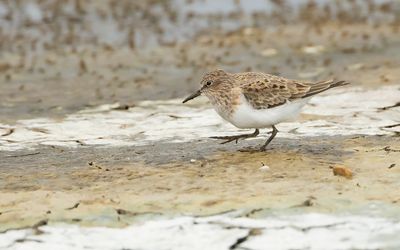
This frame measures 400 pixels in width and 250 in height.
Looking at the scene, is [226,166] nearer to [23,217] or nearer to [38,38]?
[23,217]

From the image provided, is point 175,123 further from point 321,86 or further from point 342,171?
point 342,171

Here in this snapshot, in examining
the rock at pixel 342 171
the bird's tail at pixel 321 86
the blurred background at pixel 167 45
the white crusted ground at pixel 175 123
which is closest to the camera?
the rock at pixel 342 171

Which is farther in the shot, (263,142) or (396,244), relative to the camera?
(263,142)

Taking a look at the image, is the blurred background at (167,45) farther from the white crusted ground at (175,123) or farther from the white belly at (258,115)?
the white belly at (258,115)

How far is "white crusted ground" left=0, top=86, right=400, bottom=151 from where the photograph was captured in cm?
927

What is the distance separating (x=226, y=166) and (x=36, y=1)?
11.9 meters

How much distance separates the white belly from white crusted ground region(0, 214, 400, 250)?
1.57m

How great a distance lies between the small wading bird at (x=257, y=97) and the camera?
7.85 meters

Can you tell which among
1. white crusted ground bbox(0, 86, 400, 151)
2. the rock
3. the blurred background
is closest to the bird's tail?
the rock

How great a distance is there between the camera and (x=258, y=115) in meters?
7.85

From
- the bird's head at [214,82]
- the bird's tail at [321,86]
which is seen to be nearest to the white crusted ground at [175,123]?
the bird's head at [214,82]

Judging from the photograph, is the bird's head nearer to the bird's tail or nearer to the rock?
the bird's tail

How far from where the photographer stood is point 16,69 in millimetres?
14055


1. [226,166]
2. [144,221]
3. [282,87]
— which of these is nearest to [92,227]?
[144,221]
